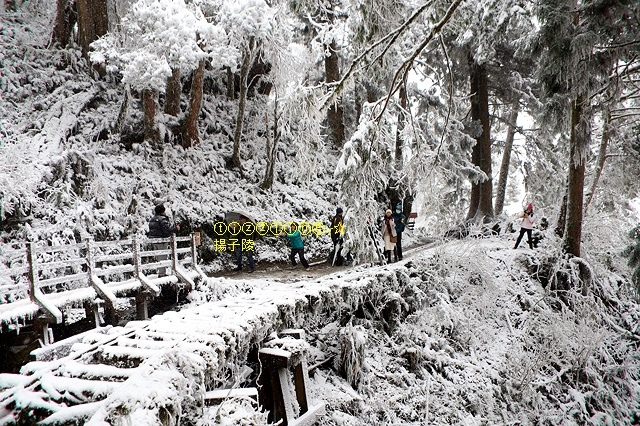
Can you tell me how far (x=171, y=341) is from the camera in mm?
4070

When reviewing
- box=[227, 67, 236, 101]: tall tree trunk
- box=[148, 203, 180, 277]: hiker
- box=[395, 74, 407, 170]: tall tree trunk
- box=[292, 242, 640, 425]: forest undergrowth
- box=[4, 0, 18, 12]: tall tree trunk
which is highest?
box=[4, 0, 18, 12]: tall tree trunk

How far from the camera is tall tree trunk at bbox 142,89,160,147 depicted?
14773 millimetres

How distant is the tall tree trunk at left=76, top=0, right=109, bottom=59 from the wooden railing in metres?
10.5

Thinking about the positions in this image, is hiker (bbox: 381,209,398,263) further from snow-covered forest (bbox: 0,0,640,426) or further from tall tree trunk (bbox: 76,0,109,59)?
tall tree trunk (bbox: 76,0,109,59)

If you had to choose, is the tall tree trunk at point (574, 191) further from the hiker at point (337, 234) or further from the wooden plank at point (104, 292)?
the wooden plank at point (104, 292)

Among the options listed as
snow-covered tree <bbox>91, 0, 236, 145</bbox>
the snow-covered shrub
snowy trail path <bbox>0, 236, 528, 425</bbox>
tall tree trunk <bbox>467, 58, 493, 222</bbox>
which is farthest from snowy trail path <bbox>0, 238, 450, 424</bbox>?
tall tree trunk <bbox>467, 58, 493, 222</bbox>

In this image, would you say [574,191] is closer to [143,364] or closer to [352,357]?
[352,357]

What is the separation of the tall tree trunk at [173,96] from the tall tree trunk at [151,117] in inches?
47.5

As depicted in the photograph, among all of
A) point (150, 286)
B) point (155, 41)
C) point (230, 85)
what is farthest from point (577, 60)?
point (230, 85)

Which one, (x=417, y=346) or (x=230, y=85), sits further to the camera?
(x=230, y=85)

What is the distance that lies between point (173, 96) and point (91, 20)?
4.64 metres

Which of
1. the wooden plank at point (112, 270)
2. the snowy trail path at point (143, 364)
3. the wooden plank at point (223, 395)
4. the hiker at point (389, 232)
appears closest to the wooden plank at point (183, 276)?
the wooden plank at point (112, 270)

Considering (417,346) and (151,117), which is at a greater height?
(151,117)

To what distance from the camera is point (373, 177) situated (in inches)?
298
